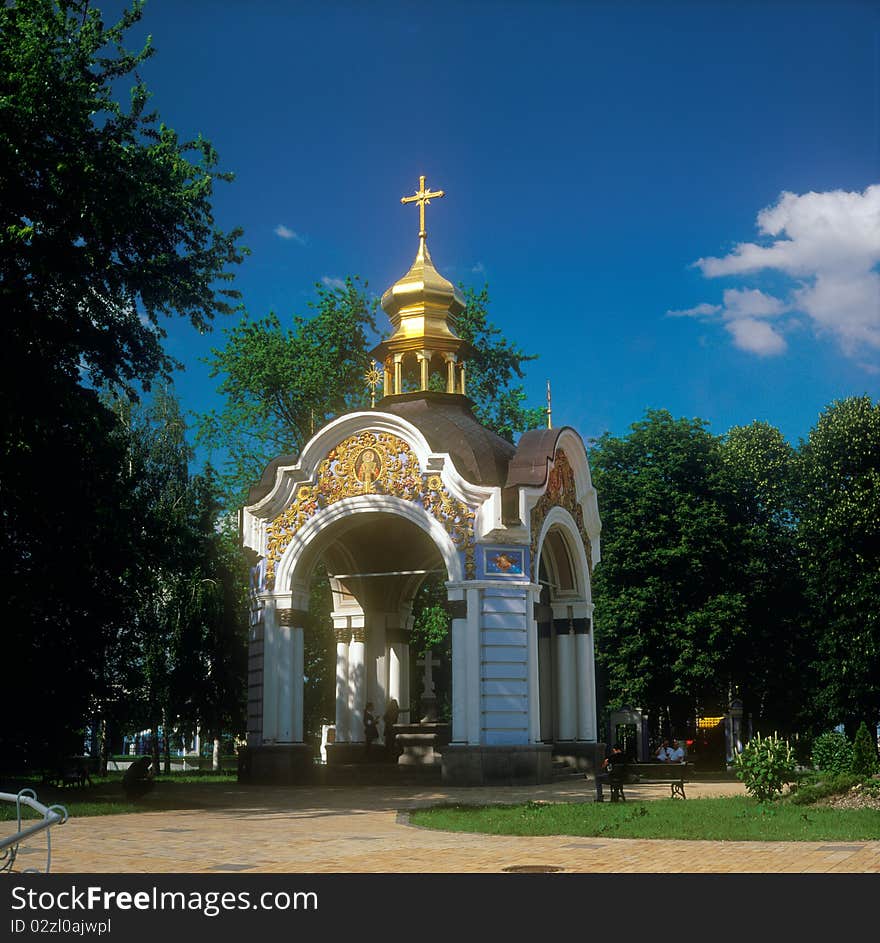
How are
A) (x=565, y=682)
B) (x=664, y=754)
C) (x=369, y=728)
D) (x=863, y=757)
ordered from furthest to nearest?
(x=664, y=754)
(x=369, y=728)
(x=565, y=682)
(x=863, y=757)

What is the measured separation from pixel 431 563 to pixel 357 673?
324cm

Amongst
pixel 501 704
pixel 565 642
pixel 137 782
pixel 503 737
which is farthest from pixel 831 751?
pixel 137 782

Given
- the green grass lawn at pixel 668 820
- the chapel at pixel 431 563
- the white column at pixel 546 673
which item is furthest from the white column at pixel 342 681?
the green grass lawn at pixel 668 820

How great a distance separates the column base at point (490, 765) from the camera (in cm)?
2203

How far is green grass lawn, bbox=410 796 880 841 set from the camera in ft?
41.5

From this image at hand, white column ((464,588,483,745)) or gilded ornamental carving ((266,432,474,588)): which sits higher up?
gilded ornamental carving ((266,432,474,588))

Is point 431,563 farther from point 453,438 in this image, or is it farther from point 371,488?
point 453,438

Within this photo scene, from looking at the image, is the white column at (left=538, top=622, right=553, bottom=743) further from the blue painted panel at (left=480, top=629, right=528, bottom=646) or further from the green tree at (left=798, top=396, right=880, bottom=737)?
the green tree at (left=798, top=396, right=880, bottom=737)

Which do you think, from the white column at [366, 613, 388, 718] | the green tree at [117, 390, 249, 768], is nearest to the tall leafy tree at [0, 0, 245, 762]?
the white column at [366, 613, 388, 718]

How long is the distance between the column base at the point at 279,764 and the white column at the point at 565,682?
19.3 ft

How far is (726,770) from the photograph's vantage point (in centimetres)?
3322

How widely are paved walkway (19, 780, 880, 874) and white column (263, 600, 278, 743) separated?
6.32 meters

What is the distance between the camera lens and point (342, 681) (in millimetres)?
28688
